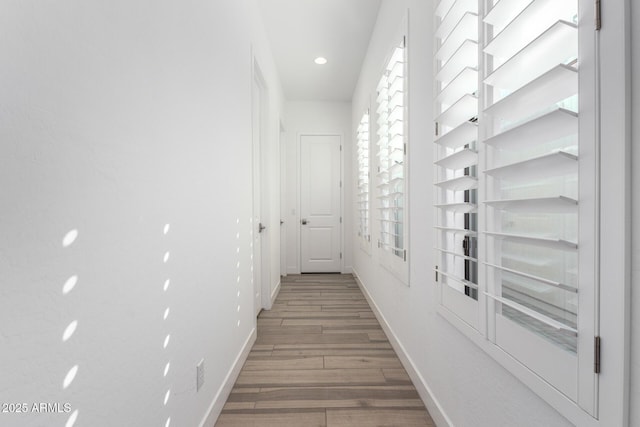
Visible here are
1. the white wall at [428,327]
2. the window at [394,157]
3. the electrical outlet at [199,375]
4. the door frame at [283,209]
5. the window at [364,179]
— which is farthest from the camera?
the door frame at [283,209]

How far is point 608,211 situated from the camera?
64 centimetres

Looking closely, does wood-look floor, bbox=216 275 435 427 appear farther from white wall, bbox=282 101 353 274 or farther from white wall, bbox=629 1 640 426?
white wall, bbox=282 101 353 274

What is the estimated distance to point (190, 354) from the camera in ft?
4.19

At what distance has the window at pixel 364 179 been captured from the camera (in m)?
3.59

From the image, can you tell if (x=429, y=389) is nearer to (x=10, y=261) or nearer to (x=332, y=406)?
(x=332, y=406)

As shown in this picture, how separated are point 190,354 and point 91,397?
1.87ft

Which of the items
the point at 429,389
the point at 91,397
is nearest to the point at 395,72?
the point at 429,389

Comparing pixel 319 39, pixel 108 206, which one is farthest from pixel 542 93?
pixel 319 39

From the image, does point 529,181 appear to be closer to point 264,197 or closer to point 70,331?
point 70,331

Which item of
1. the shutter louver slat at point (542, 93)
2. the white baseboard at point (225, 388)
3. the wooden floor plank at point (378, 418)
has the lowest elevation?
the wooden floor plank at point (378, 418)

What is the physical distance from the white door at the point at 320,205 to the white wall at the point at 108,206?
11.6ft

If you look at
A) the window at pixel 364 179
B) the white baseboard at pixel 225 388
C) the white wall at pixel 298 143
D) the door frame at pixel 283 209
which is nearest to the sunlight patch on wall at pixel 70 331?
the white baseboard at pixel 225 388

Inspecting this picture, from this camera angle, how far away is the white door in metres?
5.11

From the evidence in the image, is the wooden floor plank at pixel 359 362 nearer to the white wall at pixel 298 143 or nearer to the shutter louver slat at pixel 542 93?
the shutter louver slat at pixel 542 93
